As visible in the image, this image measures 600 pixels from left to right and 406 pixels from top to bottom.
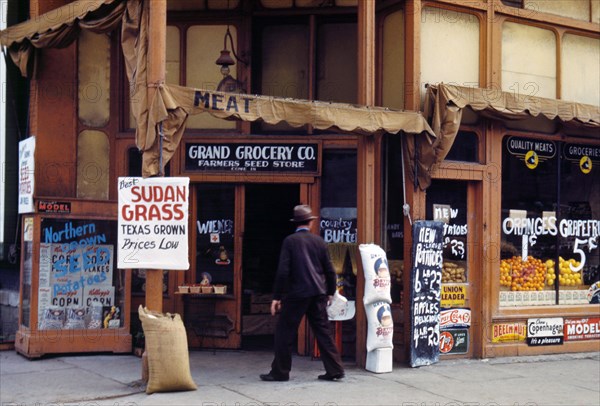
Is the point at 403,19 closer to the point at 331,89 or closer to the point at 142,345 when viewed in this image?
the point at 331,89

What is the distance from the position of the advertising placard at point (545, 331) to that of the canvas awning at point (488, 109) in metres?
2.85

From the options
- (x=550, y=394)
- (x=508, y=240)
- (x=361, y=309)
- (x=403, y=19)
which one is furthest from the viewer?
(x=508, y=240)

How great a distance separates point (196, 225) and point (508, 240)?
173 inches

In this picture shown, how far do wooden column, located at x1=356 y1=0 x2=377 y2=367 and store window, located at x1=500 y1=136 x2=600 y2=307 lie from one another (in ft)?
7.71

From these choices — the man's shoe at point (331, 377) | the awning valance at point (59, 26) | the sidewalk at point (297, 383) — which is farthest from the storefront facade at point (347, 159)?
the man's shoe at point (331, 377)

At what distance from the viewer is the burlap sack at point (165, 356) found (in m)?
7.84

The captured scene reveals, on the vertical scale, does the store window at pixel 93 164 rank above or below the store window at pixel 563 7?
below

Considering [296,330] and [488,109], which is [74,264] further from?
[488,109]

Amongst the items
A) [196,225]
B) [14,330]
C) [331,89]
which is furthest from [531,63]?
[14,330]

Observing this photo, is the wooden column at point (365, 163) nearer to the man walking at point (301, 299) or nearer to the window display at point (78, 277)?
the man walking at point (301, 299)

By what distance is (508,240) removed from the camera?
1112 cm

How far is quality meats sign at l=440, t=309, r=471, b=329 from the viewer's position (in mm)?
10383

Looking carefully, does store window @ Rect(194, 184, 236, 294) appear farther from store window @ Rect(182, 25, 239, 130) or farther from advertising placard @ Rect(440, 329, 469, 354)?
advertising placard @ Rect(440, 329, 469, 354)

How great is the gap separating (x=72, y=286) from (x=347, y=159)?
13.3 ft
